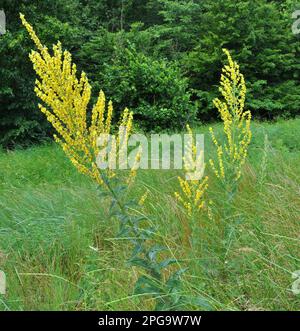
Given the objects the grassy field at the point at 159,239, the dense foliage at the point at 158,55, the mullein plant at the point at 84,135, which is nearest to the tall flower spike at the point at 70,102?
the mullein plant at the point at 84,135

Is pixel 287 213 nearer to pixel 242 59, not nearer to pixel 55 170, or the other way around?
pixel 55 170

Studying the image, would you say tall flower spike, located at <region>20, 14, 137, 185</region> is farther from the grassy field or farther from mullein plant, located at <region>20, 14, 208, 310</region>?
the grassy field

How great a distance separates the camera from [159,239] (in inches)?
125

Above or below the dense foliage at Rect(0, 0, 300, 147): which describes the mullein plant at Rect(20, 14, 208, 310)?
below

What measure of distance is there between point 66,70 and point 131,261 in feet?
2.86

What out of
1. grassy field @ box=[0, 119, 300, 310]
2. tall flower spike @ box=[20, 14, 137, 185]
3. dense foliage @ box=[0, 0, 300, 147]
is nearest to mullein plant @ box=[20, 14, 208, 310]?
tall flower spike @ box=[20, 14, 137, 185]

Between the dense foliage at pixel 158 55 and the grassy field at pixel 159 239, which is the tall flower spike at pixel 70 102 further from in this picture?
the dense foliage at pixel 158 55

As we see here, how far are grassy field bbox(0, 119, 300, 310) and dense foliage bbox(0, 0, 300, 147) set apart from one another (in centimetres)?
538

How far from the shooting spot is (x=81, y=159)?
6.68 ft

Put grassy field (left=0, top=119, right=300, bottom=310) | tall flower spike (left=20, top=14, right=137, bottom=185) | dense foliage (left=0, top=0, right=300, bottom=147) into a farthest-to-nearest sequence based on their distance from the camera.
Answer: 1. dense foliage (left=0, top=0, right=300, bottom=147)
2. grassy field (left=0, top=119, right=300, bottom=310)
3. tall flower spike (left=20, top=14, right=137, bottom=185)

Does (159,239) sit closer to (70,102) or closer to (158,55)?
(70,102)

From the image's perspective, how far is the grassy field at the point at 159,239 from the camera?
247 cm

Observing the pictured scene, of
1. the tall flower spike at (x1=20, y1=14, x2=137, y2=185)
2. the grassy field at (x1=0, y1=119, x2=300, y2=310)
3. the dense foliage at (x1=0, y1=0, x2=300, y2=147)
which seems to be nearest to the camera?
the tall flower spike at (x1=20, y1=14, x2=137, y2=185)

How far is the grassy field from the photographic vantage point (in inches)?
97.4
